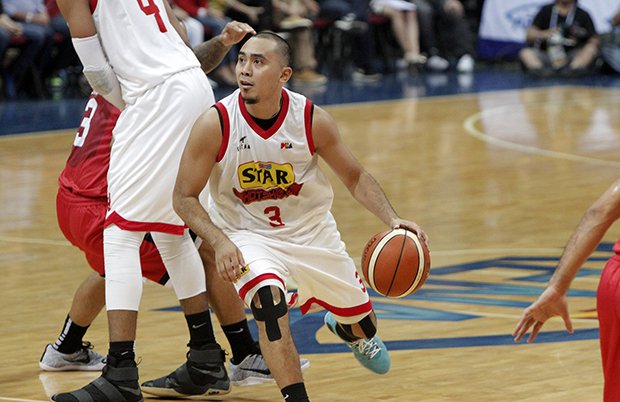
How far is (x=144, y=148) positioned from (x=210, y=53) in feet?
2.64

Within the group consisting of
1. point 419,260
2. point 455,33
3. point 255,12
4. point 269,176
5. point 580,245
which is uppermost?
point 580,245

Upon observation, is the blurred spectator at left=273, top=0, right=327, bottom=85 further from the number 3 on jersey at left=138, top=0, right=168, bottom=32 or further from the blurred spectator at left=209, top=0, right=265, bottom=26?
the number 3 on jersey at left=138, top=0, right=168, bottom=32

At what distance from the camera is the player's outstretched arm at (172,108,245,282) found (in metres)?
5.37

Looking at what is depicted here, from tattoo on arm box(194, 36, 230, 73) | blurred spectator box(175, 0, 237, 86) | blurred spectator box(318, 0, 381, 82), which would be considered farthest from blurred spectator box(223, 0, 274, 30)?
tattoo on arm box(194, 36, 230, 73)

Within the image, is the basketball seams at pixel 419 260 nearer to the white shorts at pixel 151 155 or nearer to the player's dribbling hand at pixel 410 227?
the player's dribbling hand at pixel 410 227

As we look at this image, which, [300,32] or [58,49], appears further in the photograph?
[300,32]

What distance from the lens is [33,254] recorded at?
9141mm

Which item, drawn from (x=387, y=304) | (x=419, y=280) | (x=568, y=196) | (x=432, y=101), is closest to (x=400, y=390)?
(x=419, y=280)

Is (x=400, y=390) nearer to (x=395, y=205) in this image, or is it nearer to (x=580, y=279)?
(x=580, y=279)

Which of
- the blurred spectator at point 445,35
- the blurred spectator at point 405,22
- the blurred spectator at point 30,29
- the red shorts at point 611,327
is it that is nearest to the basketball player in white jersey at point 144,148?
the red shorts at point 611,327

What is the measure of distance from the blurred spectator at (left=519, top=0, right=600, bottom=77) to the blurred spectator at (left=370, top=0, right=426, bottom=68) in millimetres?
1694

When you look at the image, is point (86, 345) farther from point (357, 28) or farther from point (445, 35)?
point (445, 35)

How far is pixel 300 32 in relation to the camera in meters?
20.0

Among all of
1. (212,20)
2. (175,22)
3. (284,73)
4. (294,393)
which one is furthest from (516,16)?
(294,393)
